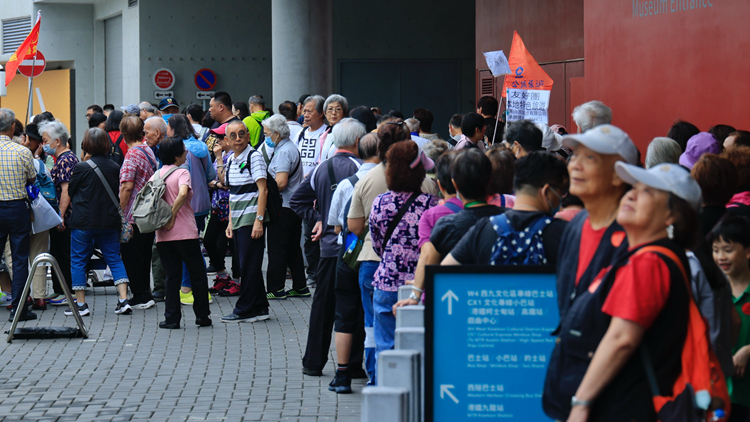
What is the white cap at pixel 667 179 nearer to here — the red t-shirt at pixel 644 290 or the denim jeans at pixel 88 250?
the red t-shirt at pixel 644 290

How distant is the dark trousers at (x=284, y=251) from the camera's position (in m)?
9.45

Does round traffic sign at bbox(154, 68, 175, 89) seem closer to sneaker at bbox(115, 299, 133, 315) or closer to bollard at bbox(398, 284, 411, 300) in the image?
sneaker at bbox(115, 299, 133, 315)

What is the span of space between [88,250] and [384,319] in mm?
4831

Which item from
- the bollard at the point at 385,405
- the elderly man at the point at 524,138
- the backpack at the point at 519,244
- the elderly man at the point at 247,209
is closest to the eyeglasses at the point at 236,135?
the elderly man at the point at 247,209

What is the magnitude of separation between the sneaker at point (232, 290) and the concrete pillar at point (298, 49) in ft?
26.1

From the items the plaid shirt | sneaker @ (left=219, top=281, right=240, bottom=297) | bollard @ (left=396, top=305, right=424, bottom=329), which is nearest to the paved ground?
sneaker @ (left=219, top=281, right=240, bottom=297)

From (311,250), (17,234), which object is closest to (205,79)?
(311,250)

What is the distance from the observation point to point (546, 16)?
13.9 metres

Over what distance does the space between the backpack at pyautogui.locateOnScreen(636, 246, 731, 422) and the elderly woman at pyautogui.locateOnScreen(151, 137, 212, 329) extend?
6.31 metres

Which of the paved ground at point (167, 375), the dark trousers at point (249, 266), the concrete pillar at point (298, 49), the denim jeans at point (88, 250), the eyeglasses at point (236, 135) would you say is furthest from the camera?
the concrete pillar at point (298, 49)

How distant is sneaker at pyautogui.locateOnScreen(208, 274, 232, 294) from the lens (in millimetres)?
10453

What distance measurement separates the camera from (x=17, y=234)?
8.80 m

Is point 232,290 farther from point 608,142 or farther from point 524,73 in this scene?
point 608,142

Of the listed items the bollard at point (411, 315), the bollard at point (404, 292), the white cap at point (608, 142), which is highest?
the white cap at point (608, 142)
